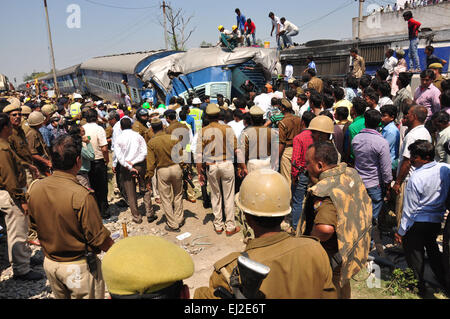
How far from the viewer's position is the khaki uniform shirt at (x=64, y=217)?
244cm

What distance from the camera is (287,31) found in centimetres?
1456

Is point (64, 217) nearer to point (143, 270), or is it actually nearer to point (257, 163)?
point (143, 270)

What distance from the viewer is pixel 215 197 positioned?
5488 mm

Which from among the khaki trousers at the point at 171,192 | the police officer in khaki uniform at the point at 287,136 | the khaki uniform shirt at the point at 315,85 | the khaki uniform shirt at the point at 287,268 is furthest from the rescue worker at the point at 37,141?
the khaki uniform shirt at the point at 315,85

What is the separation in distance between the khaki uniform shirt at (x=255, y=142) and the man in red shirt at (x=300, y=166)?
0.64 m

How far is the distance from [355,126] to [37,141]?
5379 millimetres

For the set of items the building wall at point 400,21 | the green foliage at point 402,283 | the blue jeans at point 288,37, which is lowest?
the green foliage at point 402,283

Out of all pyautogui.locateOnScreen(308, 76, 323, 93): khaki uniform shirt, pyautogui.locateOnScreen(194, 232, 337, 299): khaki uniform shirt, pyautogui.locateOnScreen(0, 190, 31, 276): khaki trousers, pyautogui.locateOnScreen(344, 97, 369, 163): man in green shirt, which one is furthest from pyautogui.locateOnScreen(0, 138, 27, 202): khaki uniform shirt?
pyautogui.locateOnScreen(308, 76, 323, 93): khaki uniform shirt

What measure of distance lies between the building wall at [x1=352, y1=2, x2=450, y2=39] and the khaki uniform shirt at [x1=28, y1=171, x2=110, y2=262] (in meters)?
26.1

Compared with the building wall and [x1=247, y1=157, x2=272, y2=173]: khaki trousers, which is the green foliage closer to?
[x1=247, y1=157, x2=272, y2=173]: khaki trousers

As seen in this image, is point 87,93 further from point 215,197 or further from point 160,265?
point 160,265

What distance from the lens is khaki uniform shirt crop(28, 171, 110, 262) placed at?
2.44 metres

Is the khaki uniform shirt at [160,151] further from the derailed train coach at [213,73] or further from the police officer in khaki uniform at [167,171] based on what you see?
the derailed train coach at [213,73]

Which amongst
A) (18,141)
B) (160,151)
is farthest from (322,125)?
(18,141)
